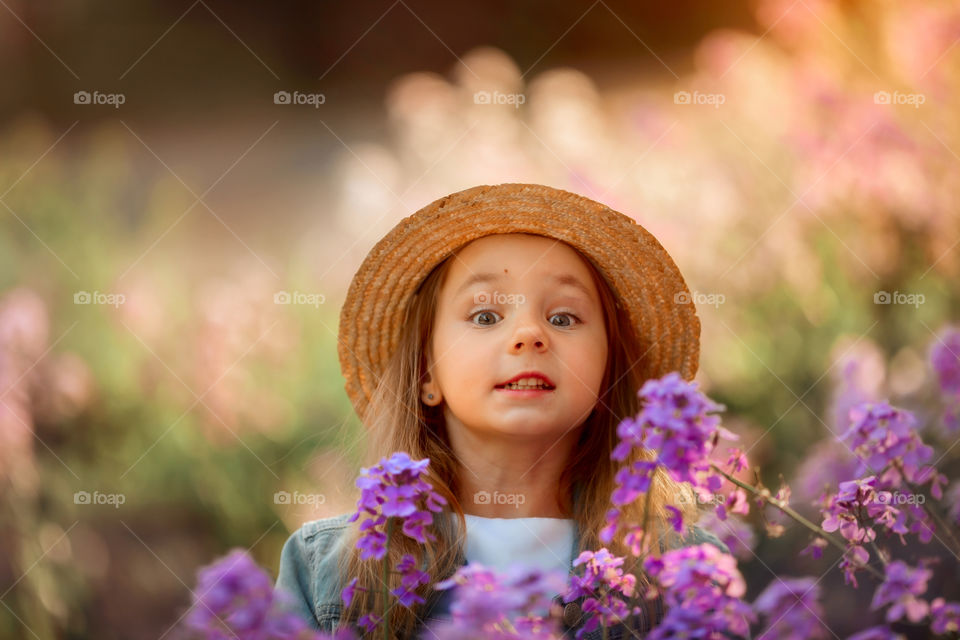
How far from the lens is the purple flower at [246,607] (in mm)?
771

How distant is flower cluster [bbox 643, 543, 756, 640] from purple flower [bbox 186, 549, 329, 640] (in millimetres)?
314

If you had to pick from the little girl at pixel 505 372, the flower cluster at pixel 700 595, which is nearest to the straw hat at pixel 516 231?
the little girl at pixel 505 372

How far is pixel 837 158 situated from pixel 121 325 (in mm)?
2061

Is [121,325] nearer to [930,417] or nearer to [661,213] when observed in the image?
[661,213]

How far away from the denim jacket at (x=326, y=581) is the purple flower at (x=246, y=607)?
713 mm

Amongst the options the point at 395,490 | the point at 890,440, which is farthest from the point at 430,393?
the point at 890,440

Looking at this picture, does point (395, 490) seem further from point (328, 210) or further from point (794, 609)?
point (328, 210)

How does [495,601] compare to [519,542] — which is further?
[519,542]

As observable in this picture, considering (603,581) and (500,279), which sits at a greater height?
(500,279)

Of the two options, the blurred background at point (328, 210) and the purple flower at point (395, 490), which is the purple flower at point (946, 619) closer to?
the purple flower at point (395, 490)

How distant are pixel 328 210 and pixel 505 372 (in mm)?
1472

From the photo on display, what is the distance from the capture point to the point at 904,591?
829mm

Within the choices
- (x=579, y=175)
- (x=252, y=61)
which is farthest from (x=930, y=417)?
(x=252, y=61)

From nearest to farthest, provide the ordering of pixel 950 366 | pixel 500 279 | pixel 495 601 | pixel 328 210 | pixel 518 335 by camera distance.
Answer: pixel 495 601 → pixel 950 366 → pixel 518 335 → pixel 500 279 → pixel 328 210
